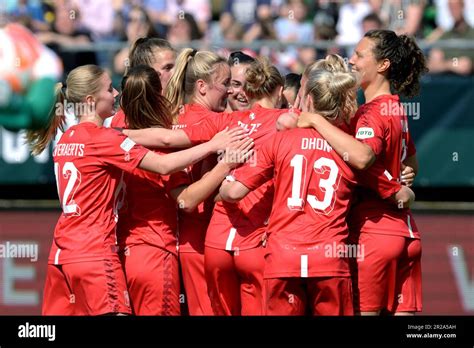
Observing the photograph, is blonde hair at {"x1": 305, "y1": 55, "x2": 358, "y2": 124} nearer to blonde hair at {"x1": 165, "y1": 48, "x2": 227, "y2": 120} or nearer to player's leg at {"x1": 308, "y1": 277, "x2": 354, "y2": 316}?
blonde hair at {"x1": 165, "y1": 48, "x2": 227, "y2": 120}

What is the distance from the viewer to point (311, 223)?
5652 mm

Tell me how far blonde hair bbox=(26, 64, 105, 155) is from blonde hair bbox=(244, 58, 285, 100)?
89 centimetres

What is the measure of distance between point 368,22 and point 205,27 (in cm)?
229

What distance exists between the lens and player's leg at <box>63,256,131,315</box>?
5.91 meters

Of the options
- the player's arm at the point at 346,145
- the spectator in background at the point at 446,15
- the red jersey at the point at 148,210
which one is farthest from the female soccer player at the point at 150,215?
the spectator in background at the point at 446,15

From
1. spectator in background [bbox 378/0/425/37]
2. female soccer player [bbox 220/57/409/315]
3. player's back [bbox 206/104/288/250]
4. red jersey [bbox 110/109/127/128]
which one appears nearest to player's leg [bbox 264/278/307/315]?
female soccer player [bbox 220/57/409/315]

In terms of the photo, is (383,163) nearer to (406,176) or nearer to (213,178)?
(406,176)

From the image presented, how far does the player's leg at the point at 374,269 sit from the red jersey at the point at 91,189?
1.42m

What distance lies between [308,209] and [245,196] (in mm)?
534

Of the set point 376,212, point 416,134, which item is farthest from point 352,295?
point 416,134

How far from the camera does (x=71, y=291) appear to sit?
19.8 feet

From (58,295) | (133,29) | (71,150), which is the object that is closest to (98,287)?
(58,295)

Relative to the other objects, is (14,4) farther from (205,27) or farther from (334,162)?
(334,162)

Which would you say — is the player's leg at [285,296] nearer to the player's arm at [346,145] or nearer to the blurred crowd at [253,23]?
the player's arm at [346,145]
